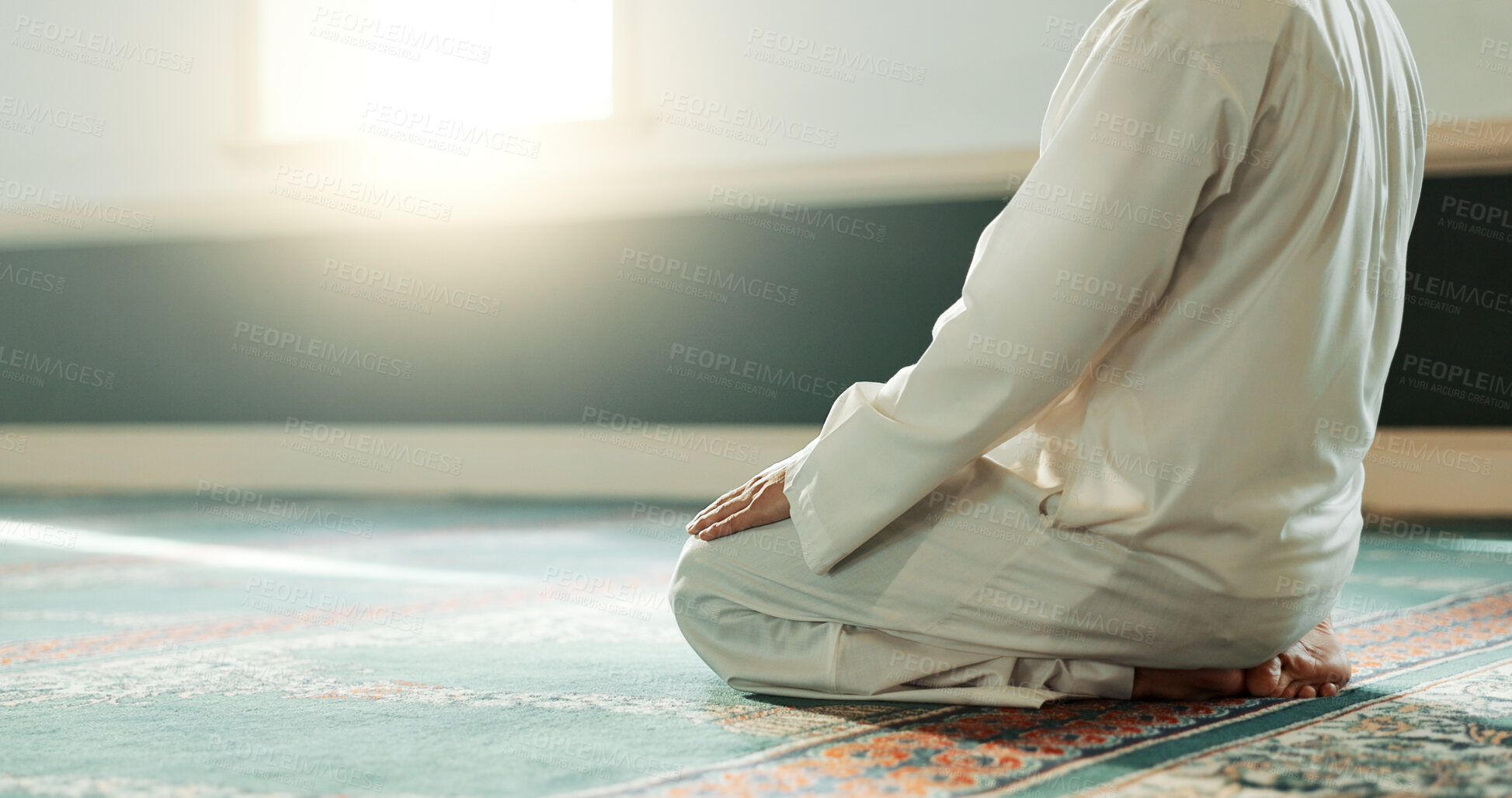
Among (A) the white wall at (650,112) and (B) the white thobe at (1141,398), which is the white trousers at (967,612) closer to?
(B) the white thobe at (1141,398)

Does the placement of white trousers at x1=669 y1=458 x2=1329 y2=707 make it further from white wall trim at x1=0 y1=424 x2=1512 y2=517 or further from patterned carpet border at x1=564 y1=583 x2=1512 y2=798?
white wall trim at x1=0 y1=424 x2=1512 y2=517

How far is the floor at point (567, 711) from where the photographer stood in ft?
4.33

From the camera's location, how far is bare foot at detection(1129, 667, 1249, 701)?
64.2 inches

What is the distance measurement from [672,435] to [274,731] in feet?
11.0

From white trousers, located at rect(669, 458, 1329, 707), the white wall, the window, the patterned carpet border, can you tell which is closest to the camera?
the patterned carpet border

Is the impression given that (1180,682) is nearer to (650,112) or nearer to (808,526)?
(808,526)

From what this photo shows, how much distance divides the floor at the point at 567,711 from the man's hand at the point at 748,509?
22 cm

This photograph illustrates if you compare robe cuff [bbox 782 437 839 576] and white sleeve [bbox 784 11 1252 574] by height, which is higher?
white sleeve [bbox 784 11 1252 574]

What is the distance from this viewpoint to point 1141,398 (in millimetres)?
1438

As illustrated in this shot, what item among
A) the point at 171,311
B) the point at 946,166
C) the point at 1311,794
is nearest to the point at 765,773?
the point at 1311,794

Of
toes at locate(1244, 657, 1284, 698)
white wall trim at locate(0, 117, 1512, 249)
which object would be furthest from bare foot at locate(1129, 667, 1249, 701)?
white wall trim at locate(0, 117, 1512, 249)

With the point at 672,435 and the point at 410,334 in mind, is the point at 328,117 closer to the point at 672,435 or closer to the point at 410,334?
the point at 410,334

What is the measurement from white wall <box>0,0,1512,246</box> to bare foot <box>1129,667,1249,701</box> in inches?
118

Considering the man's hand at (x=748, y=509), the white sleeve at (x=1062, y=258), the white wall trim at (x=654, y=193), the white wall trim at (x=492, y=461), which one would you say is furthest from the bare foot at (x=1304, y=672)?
the white wall trim at (x=654, y=193)
